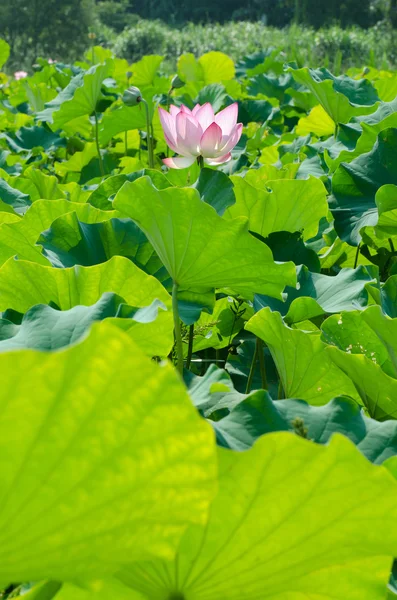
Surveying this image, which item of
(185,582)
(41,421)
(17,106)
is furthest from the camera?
(17,106)

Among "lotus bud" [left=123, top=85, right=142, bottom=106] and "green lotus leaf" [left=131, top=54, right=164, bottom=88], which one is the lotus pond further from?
"green lotus leaf" [left=131, top=54, right=164, bottom=88]

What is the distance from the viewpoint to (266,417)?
1.92 ft

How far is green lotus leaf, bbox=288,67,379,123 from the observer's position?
5.31 feet

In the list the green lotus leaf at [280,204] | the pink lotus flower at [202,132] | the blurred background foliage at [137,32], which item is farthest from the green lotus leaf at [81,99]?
the blurred background foliage at [137,32]

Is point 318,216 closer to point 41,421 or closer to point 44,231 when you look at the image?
point 44,231

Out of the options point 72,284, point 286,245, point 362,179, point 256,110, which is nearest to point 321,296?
point 286,245

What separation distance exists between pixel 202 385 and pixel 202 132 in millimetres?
595

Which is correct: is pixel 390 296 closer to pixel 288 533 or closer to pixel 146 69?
pixel 288 533

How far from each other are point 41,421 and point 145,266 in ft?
2.27

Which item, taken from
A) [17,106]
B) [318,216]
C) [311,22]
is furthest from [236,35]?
[318,216]

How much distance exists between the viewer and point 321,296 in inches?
40.9

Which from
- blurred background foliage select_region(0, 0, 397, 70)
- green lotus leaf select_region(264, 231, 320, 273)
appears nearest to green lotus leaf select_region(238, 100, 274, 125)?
green lotus leaf select_region(264, 231, 320, 273)

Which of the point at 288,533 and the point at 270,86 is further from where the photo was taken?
the point at 270,86

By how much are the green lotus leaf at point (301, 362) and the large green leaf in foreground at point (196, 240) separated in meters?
0.09
